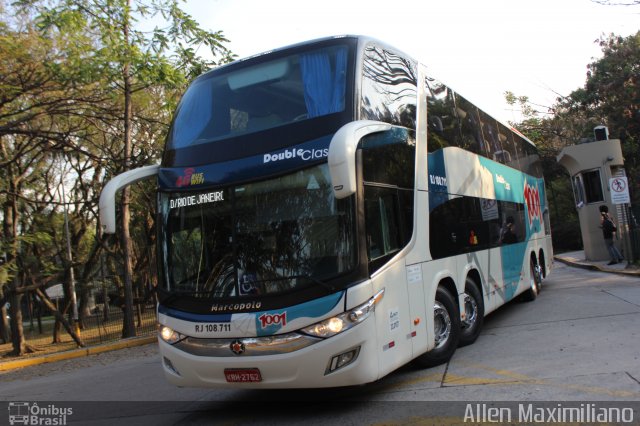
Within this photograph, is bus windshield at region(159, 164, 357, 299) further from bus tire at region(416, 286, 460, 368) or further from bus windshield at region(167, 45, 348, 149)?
bus tire at region(416, 286, 460, 368)

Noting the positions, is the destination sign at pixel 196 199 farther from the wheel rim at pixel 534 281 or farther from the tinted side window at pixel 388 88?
the wheel rim at pixel 534 281

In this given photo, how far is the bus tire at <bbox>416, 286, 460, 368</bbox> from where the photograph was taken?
6.91 m

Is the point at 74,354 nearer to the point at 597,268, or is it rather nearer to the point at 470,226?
the point at 470,226

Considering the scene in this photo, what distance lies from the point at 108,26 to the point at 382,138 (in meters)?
10.1

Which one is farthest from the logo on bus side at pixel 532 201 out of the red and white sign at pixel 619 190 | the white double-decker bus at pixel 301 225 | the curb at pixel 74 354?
the curb at pixel 74 354

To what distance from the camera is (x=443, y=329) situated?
7.16 meters

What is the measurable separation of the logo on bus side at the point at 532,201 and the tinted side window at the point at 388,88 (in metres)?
6.73

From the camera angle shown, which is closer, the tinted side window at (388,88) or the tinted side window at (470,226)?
the tinted side window at (388,88)

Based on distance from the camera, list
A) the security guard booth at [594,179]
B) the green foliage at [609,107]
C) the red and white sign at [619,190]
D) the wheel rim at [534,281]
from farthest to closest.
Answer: the green foliage at [609,107] → the security guard booth at [594,179] → the red and white sign at [619,190] → the wheel rim at [534,281]

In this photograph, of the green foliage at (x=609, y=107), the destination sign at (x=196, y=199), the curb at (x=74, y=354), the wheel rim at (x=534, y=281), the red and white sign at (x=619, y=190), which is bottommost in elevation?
the curb at (x=74, y=354)

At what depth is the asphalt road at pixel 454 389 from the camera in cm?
523

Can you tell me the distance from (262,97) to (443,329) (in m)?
3.76

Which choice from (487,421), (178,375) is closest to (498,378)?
(487,421)

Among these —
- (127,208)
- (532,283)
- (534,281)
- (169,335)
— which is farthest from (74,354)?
(534,281)
